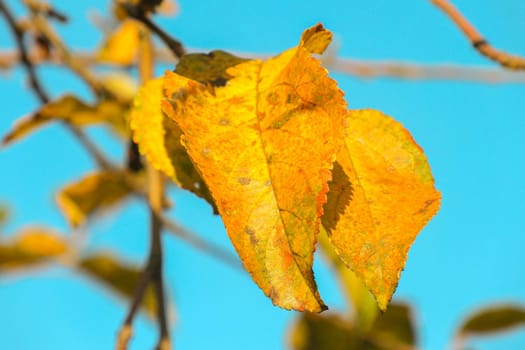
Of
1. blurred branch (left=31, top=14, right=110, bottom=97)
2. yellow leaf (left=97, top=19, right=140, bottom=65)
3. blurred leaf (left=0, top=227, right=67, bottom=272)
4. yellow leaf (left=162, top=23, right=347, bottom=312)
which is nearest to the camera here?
yellow leaf (left=162, top=23, right=347, bottom=312)

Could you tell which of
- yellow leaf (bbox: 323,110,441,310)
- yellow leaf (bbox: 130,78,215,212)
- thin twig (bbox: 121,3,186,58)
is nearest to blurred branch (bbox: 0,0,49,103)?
thin twig (bbox: 121,3,186,58)

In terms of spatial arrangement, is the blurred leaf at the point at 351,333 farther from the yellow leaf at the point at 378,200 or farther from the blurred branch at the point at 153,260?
the yellow leaf at the point at 378,200

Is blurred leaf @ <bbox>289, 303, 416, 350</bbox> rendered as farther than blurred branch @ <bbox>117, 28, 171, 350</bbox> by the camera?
Yes

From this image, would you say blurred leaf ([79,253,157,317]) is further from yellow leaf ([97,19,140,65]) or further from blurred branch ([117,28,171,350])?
blurred branch ([117,28,171,350])

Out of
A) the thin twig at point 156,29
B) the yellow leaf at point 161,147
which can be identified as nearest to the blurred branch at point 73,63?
the thin twig at point 156,29

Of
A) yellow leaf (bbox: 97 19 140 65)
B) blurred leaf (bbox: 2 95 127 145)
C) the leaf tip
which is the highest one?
yellow leaf (bbox: 97 19 140 65)

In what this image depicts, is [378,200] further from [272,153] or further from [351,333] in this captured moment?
[351,333]
